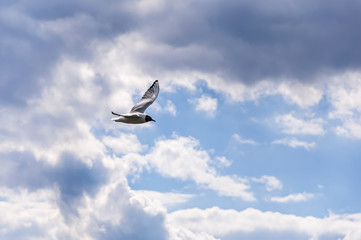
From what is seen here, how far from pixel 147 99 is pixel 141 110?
5709mm

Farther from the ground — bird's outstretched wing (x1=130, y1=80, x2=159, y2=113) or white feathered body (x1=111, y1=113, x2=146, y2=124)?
bird's outstretched wing (x1=130, y1=80, x2=159, y2=113)

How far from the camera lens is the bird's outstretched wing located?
90838mm

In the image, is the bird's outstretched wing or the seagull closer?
the seagull

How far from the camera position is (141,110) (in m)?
90.4

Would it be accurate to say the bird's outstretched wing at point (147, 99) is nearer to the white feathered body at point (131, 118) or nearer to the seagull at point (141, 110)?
the seagull at point (141, 110)

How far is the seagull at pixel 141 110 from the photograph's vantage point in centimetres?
7951

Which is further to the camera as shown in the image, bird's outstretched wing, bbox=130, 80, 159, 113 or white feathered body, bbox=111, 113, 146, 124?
bird's outstretched wing, bbox=130, 80, 159, 113

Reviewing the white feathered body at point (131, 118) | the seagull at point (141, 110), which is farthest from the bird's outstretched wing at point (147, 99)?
the white feathered body at point (131, 118)

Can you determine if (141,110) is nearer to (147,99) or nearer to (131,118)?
(147,99)

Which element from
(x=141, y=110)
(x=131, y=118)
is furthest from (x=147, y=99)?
(x=131, y=118)

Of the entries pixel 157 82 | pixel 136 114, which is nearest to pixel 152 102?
pixel 157 82

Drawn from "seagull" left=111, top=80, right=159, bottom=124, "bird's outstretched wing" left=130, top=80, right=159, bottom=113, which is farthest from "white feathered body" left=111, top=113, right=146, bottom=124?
"bird's outstretched wing" left=130, top=80, right=159, bottom=113

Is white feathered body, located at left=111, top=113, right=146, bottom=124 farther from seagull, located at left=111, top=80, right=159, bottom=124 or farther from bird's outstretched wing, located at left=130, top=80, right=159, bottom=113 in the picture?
bird's outstretched wing, located at left=130, top=80, right=159, bottom=113

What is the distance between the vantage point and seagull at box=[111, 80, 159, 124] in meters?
79.5
